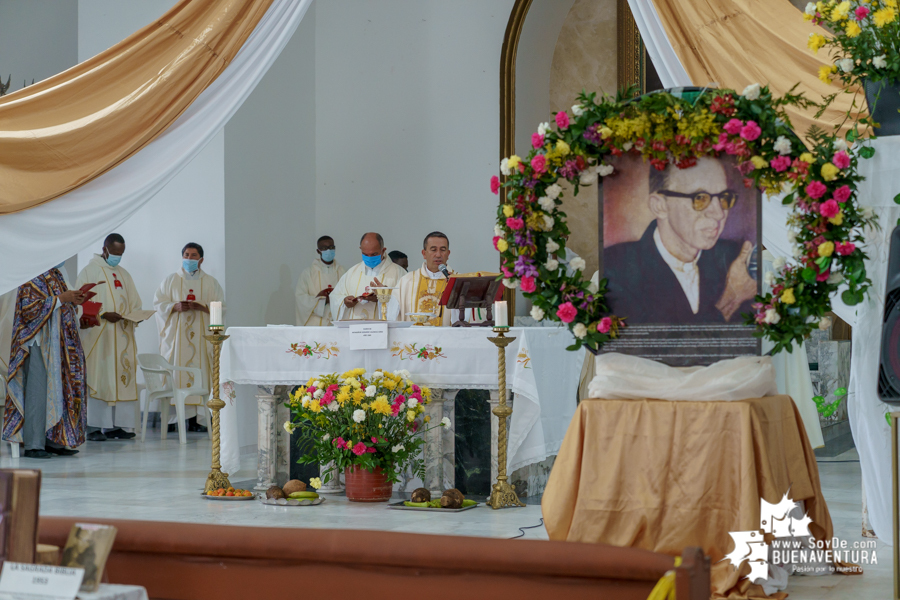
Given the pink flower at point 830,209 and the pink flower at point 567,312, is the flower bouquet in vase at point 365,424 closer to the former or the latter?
the pink flower at point 567,312

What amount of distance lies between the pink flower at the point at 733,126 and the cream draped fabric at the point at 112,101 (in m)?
2.86

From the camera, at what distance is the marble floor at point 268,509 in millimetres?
4105

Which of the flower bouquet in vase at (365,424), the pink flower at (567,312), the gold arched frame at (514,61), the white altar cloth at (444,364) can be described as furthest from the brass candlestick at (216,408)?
the gold arched frame at (514,61)

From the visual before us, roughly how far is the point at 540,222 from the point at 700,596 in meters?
2.38

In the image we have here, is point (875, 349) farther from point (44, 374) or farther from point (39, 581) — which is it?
point (44, 374)

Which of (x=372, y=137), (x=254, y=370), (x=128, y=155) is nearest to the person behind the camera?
(x=128, y=155)

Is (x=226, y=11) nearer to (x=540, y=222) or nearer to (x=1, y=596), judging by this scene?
(x=540, y=222)

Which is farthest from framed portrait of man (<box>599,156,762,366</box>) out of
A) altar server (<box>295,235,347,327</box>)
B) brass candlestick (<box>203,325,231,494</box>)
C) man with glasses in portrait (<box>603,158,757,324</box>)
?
altar server (<box>295,235,347,327</box>)

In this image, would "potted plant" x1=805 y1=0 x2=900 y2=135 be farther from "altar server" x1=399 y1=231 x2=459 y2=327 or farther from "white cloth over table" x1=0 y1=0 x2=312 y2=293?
"altar server" x1=399 y1=231 x2=459 y2=327

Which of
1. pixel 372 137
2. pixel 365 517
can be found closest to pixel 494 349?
pixel 365 517

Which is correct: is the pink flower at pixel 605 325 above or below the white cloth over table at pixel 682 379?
above

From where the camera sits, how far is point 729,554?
351 centimetres

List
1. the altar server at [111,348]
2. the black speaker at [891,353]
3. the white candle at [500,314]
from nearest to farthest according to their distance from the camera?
the black speaker at [891,353], the white candle at [500,314], the altar server at [111,348]

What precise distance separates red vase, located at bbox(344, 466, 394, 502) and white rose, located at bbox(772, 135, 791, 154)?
317 centimetres
